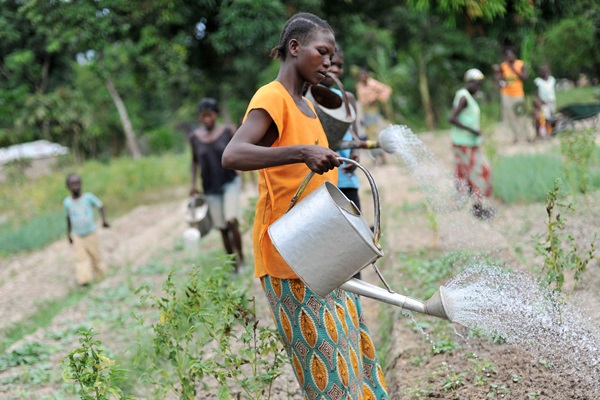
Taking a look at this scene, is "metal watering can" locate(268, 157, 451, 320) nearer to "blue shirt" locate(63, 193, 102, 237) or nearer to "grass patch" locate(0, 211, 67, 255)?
"blue shirt" locate(63, 193, 102, 237)

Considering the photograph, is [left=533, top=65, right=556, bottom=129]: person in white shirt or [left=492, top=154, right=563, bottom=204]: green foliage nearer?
[left=492, top=154, right=563, bottom=204]: green foliage

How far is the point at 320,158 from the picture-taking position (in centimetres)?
205

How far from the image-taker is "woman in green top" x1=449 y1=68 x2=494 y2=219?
6488 mm

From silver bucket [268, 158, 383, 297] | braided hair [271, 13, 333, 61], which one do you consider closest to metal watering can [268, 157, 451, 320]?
silver bucket [268, 158, 383, 297]

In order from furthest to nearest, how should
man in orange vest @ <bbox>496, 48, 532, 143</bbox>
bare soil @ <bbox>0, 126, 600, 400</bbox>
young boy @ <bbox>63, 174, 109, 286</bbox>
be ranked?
man in orange vest @ <bbox>496, 48, 532, 143</bbox> < young boy @ <bbox>63, 174, 109, 286</bbox> < bare soil @ <bbox>0, 126, 600, 400</bbox>

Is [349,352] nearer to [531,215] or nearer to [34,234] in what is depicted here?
[531,215]

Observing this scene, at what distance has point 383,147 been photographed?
3.18 meters

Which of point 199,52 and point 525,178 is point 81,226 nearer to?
point 525,178

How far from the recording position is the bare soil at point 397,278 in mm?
3084

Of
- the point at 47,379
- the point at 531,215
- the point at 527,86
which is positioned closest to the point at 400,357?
the point at 47,379

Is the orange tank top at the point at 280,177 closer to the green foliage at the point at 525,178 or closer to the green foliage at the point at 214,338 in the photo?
the green foliage at the point at 214,338

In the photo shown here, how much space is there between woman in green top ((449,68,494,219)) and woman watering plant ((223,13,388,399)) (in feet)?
14.1

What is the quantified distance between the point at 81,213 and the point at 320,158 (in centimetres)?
554

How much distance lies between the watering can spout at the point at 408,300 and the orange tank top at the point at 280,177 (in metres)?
0.20
